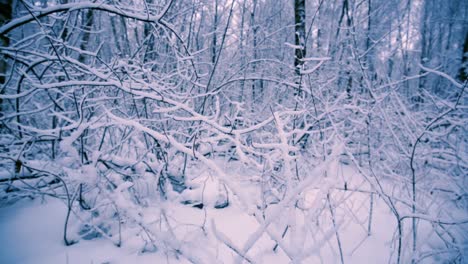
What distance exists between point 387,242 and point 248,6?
459 centimetres

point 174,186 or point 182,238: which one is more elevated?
point 174,186

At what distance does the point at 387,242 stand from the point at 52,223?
2.87 metres

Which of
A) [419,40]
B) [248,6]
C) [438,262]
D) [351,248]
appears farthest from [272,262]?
[419,40]

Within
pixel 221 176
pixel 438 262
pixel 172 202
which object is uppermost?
pixel 221 176

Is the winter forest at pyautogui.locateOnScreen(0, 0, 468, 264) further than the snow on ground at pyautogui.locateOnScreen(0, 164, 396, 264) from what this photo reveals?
No

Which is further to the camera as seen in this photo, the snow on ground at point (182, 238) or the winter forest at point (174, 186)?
the snow on ground at point (182, 238)

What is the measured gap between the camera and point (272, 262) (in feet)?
5.39

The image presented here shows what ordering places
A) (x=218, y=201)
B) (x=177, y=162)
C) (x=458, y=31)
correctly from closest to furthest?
1. (x=218, y=201)
2. (x=177, y=162)
3. (x=458, y=31)

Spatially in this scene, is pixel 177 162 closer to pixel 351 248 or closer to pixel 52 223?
pixel 52 223

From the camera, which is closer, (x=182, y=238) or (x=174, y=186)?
(x=182, y=238)

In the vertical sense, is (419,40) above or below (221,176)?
above

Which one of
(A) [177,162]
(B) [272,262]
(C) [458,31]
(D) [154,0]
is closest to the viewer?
(B) [272,262]

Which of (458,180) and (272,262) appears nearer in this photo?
(272,262)

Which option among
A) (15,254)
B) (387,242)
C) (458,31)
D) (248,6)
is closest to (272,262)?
(387,242)
